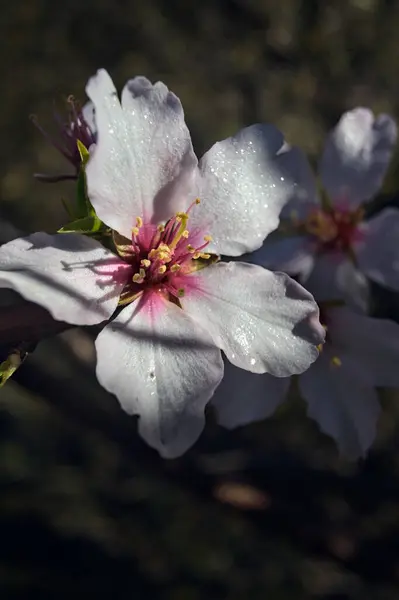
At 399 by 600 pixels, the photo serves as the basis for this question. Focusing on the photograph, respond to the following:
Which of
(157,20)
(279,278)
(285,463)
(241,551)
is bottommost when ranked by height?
(241,551)

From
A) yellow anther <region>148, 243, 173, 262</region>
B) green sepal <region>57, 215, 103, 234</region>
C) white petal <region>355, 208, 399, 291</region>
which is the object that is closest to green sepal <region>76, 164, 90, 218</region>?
green sepal <region>57, 215, 103, 234</region>

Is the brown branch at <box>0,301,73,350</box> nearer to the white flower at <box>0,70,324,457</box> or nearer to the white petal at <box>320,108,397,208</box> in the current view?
the white flower at <box>0,70,324,457</box>

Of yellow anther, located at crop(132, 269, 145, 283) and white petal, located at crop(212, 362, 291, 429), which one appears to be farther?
white petal, located at crop(212, 362, 291, 429)

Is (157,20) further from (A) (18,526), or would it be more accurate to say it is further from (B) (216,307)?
(B) (216,307)

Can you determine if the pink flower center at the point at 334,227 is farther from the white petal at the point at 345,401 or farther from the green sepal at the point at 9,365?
the green sepal at the point at 9,365

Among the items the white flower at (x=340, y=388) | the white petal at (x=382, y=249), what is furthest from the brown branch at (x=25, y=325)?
the white petal at (x=382, y=249)

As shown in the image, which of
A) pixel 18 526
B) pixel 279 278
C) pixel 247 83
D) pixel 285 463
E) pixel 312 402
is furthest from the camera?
pixel 247 83

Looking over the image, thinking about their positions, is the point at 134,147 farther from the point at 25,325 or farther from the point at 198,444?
the point at 198,444

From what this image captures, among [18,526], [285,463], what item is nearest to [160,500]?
[18,526]
